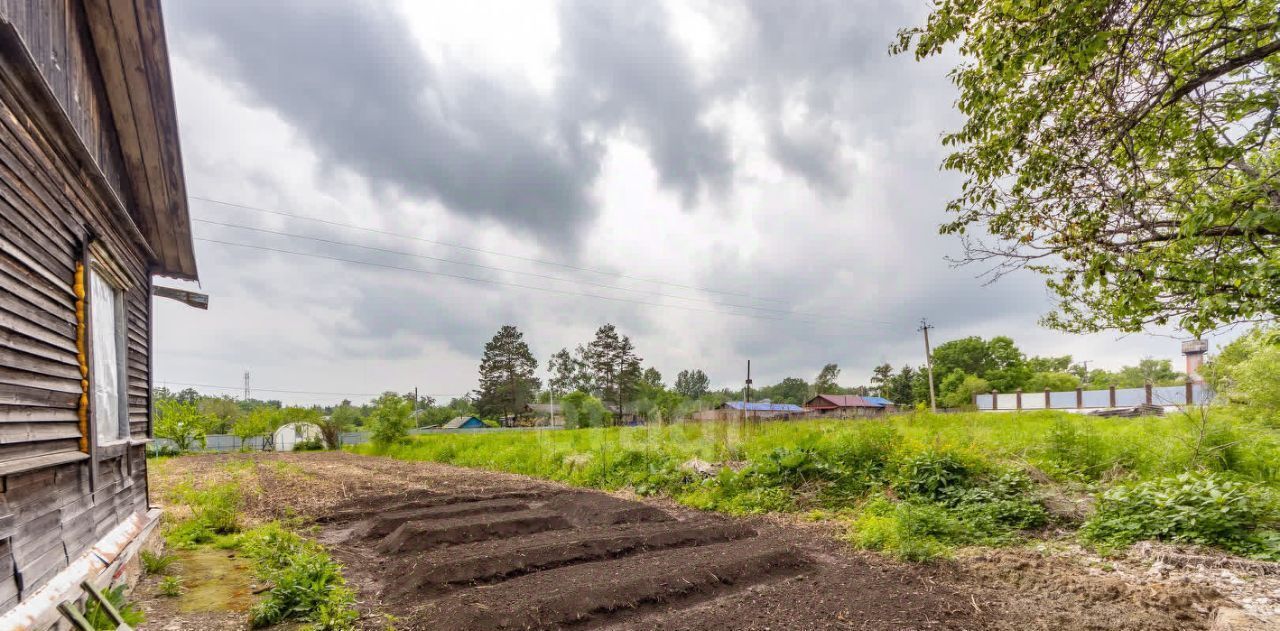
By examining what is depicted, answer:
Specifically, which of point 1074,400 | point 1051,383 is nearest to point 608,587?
point 1074,400

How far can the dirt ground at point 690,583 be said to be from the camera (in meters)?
3.89

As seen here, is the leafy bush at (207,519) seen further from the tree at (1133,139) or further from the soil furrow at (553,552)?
the tree at (1133,139)

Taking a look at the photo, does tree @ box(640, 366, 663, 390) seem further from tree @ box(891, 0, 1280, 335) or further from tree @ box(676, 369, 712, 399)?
tree @ box(891, 0, 1280, 335)

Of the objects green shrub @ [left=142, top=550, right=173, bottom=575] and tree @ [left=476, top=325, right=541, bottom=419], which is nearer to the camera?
green shrub @ [left=142, top=550, right=173, bottom=575]

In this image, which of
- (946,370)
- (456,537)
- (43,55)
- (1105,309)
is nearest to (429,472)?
(456,537)

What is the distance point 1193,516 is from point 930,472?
2539mm

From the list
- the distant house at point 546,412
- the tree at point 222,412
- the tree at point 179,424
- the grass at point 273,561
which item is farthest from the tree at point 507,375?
the grass at point 273,561

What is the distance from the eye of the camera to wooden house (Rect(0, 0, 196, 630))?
2.72 m

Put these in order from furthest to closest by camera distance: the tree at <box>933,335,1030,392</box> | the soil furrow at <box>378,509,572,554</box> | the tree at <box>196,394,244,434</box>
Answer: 1. the tree at <box>933,335,1030,392</box>
2. the tree at <box>196,394,244,434</box>
3. the soil furrow at <box>378,509,572,554</box>

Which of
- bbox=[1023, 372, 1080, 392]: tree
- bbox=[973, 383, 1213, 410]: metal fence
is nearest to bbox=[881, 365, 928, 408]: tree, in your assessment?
bbox=[1023, 372, 1080, 392]: tree

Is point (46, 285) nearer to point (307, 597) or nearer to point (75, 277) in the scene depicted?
point (75, 277)

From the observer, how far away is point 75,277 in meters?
3.75

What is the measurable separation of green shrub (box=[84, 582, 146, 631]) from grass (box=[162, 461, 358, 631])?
64 cm

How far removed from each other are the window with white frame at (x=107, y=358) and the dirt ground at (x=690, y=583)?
53.7 inches
